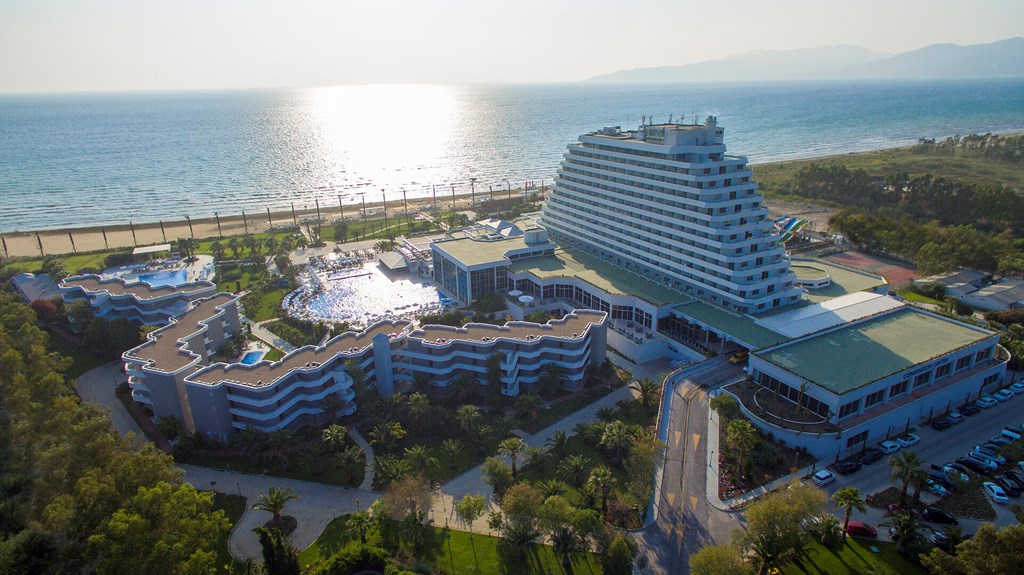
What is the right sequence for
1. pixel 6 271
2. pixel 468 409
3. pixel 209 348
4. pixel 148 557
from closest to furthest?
1. pixel 148 557
2. pixel 468 409
3. pixel 209 348
4. pixel 6 271

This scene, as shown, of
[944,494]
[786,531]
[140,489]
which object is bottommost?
[944,494]

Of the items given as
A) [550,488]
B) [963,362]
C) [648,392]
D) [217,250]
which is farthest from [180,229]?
[963,362]

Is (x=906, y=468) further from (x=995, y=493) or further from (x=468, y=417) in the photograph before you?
(x=468, y=417)

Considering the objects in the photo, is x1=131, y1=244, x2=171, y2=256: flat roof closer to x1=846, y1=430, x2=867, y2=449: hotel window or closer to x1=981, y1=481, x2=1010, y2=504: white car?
x1=846, y1=430, x2=867, y2=449: hotel window

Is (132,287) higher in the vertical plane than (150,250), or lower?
higher

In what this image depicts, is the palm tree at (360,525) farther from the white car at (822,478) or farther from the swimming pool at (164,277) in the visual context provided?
the swimming pool at (164,277)

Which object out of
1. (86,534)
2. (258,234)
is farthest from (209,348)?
(258,234)

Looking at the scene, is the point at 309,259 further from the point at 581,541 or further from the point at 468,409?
the point at 581,541

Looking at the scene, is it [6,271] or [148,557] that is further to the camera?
[6,271]
